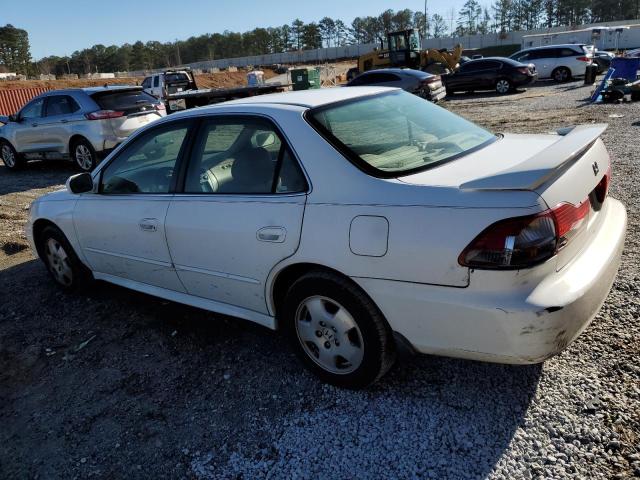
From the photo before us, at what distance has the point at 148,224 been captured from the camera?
3514 millimetres

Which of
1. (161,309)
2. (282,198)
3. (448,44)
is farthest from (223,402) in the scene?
(448,44)

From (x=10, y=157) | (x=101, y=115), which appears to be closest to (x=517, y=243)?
(x=101, y=115)

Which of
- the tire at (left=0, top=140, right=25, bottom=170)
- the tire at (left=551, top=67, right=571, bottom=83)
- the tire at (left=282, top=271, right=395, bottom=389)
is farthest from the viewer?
the tire at (left=551, top=67, right=571, bottom=83)

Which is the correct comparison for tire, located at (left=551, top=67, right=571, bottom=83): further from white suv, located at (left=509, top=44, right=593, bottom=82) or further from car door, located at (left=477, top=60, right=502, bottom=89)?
car door, located at (left=477, top=60, right=502, bottom=89)

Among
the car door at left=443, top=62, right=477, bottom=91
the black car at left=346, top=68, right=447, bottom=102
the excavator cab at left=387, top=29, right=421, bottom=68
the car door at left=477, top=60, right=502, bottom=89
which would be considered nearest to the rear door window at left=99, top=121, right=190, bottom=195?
the black car at left=346, top=68, right=447, bottom=102

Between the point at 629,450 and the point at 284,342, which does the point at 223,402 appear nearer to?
the point at 284,342

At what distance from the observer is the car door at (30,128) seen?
36.3 ft

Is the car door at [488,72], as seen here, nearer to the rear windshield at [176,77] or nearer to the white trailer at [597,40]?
the rear windshield at [176,77]

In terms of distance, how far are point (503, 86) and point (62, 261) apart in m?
20.1

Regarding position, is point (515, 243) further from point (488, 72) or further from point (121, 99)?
point (488, 72)

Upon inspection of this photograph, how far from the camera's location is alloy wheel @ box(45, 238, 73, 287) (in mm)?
4598

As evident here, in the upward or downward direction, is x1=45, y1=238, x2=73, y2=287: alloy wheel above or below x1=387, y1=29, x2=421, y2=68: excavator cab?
below

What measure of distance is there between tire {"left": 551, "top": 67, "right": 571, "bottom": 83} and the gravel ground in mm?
22398

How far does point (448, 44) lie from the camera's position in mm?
82688
